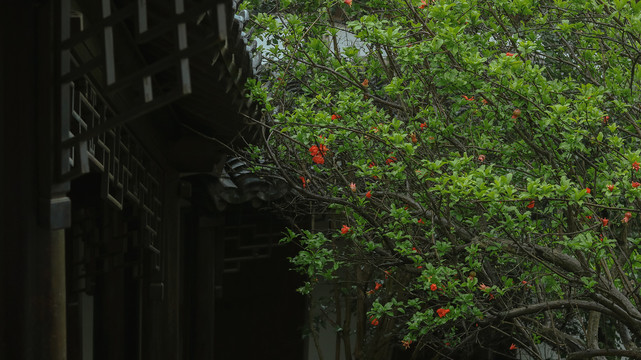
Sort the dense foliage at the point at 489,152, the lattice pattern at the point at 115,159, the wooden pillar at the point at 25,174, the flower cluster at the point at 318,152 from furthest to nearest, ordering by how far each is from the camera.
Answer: the flower cluster at the point at 318,152 < the dense foliage at the point at 489,152 < the lattice pattern at the point at 115,159 < the wooden pillar at the point at 25,174

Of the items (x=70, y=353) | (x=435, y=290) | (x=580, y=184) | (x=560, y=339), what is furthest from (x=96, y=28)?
(x=560, y=339)

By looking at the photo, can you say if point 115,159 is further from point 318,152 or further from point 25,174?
point 318,152

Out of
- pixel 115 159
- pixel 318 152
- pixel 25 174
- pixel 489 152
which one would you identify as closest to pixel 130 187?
pixel 115 159

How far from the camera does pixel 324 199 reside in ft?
25.2

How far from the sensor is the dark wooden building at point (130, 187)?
3416 mm

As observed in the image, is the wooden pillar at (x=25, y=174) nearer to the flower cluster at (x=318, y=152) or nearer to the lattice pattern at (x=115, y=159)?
the lattice pattern at (x=115, y=159)

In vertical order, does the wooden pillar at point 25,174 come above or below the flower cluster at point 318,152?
below

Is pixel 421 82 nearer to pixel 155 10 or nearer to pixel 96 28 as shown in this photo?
pixel 155 10

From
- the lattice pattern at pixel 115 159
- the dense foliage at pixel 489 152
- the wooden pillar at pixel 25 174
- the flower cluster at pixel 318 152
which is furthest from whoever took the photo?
the flower cluster at pixel 318 152

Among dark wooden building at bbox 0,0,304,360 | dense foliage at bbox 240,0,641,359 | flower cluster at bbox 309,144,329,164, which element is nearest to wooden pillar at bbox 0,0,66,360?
dark wooden building at bbox 0,0,304,360

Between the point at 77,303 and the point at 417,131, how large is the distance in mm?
2825

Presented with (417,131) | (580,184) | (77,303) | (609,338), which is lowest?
(609,338)

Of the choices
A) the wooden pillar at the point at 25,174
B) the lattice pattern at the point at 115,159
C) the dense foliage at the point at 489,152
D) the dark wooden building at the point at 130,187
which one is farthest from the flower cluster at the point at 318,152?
the wooden pillar at the point at 25,174

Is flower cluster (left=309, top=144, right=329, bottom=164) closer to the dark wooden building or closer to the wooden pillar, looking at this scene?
the dark wooden building
